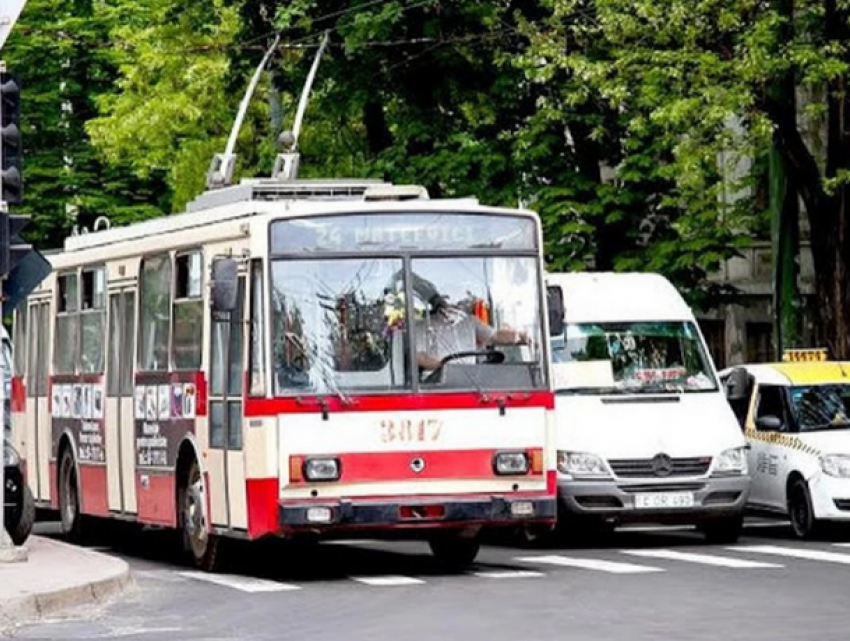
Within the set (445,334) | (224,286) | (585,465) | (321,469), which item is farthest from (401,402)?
(585,465)

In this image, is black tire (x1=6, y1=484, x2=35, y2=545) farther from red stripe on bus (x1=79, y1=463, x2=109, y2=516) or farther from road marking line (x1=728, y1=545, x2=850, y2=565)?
road marking line (x1=728, y1=545, x2=850, y2=565)

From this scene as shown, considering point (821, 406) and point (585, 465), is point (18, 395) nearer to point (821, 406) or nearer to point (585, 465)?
point (585, 465)

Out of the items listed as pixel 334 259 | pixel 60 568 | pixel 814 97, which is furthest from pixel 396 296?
pixel 814 97

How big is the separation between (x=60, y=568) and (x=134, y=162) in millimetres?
33175

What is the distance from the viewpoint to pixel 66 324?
28453mm

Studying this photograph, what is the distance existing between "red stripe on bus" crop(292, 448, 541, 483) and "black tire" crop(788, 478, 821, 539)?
16.2 ft

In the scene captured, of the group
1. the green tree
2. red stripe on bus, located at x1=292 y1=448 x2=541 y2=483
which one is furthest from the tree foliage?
red stripe on bus, located at x1=292 y1=448 x2=541 y2=483

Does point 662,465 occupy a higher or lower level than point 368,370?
lower

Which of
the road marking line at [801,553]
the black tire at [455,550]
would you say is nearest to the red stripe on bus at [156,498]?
the black tire at [455,550]

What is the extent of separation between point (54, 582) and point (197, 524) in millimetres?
3153

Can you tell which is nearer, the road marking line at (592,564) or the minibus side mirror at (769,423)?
the road marking line at (592,564)

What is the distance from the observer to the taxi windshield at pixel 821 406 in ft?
86.9

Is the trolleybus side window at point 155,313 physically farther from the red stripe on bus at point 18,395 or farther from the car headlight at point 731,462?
the red stripe on bus at point 18,395

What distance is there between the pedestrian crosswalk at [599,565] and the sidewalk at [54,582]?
0.62m
